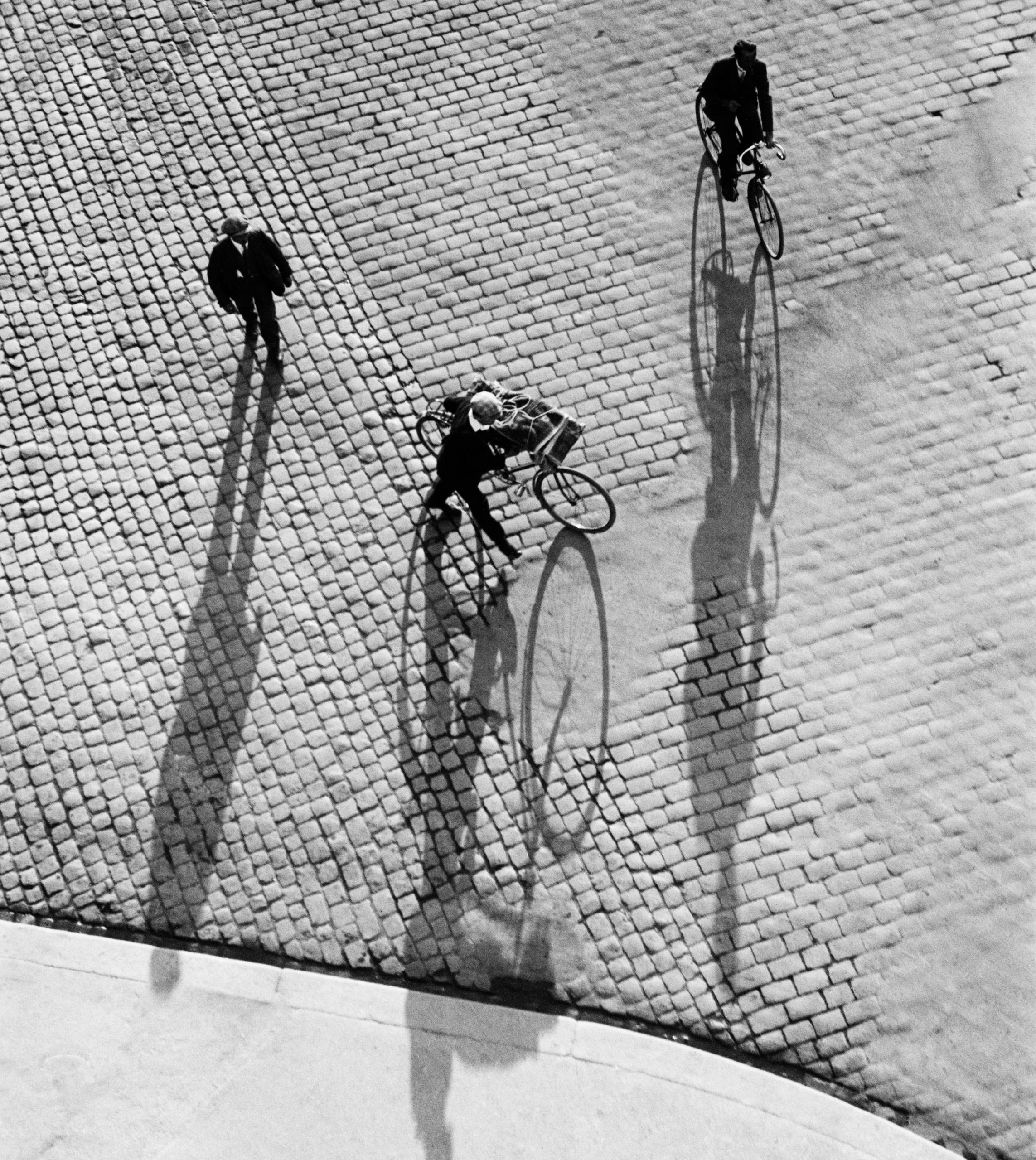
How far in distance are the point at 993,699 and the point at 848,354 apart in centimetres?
303

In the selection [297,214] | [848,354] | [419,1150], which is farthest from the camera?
[297,214]

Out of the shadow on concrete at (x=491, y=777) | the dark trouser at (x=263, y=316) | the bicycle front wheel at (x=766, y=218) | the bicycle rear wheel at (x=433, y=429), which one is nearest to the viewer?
the shadow on concrete at (x=491, y=777)

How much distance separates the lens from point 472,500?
780cm

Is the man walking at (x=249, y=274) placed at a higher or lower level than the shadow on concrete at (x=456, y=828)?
higher

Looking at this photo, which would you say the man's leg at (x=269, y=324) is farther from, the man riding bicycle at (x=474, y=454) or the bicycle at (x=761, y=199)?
the bicycle at (x=761, y=199)

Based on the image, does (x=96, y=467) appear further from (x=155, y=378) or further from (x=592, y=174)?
(x=592, y=174)

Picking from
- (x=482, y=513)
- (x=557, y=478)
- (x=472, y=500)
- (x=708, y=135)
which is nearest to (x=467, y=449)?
(x=472, y=500)

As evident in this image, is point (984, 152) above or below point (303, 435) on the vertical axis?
above

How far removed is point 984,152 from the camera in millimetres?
9891

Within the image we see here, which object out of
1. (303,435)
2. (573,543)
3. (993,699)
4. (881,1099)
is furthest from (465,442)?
(881,1099)

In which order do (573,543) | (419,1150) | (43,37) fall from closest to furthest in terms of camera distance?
(419,1150) → (573,543) → (43,37)

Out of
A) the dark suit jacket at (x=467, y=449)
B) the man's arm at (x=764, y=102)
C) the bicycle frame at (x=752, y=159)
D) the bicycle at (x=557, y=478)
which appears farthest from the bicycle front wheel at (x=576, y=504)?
the man's arm at (x=764, y=102)

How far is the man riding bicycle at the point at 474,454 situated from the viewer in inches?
293

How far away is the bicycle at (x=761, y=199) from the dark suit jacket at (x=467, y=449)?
10.9 ft
